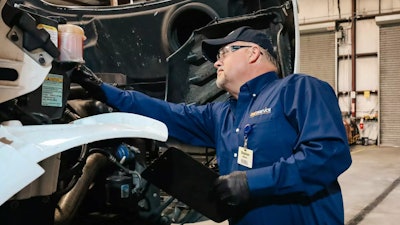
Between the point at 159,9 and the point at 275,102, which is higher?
the point at 159,9

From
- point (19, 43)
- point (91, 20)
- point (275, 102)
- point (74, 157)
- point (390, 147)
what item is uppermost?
point (91, 20)

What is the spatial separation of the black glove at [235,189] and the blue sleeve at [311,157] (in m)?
0.03

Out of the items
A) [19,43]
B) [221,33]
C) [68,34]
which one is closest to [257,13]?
[221,33]

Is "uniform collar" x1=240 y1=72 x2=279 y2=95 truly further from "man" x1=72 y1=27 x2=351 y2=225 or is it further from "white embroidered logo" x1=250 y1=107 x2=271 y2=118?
"white embroidered logo" x1=250 y1=107 x2=271 y2=118

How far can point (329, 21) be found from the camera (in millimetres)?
10109

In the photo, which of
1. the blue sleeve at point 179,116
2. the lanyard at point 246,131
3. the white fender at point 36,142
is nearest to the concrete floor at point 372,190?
the blue sleeve at point 179,116

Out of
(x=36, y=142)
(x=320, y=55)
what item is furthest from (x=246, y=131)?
(x=320, y=55)

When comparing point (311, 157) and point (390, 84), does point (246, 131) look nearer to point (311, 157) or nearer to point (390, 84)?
point (311, 157)

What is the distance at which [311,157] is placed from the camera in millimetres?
1382

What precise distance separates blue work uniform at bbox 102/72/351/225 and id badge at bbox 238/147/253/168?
0.05 ft

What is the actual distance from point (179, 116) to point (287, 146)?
668mm

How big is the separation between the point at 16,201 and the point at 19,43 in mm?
445

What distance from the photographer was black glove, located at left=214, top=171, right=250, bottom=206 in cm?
143

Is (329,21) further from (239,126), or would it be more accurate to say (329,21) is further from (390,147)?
(239,126)
